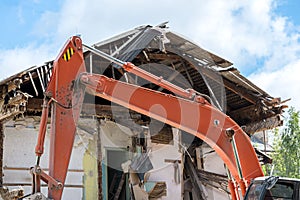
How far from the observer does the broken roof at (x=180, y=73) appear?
1077 centimetres

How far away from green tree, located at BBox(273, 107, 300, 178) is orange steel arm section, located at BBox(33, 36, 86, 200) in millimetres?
24107

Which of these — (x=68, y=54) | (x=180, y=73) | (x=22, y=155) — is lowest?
(x=22, y=155)

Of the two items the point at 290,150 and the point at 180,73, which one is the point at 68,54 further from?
the point at 290,150

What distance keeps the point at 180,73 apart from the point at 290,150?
19.2m

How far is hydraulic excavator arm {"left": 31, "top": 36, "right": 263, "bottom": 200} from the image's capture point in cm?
671

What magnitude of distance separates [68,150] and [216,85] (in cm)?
673

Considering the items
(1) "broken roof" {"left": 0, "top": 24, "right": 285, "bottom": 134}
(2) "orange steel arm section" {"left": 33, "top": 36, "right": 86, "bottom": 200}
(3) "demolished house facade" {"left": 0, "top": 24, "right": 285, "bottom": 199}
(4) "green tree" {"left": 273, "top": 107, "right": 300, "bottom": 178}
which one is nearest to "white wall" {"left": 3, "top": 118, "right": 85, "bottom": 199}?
(3) "demolished house facade" {"left": 0, "top": 24, "right": 285, "bottom": 199}

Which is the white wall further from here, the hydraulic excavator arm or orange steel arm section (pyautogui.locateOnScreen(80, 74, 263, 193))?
orange steel arm section (pyautogui.locateOnScreen(80, 74, 263, 193))

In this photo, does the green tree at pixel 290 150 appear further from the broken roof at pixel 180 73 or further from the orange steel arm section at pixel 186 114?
the orange steel arm section at pixel 186 114

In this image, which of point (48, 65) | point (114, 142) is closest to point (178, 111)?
point (48, 65)

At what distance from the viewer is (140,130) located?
12.2m

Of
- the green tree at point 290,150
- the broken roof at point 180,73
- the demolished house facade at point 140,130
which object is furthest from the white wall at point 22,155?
the green tree at point 290,150

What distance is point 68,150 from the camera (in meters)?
6.73

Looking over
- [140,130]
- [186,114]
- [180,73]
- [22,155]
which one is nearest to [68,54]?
[186,114]
